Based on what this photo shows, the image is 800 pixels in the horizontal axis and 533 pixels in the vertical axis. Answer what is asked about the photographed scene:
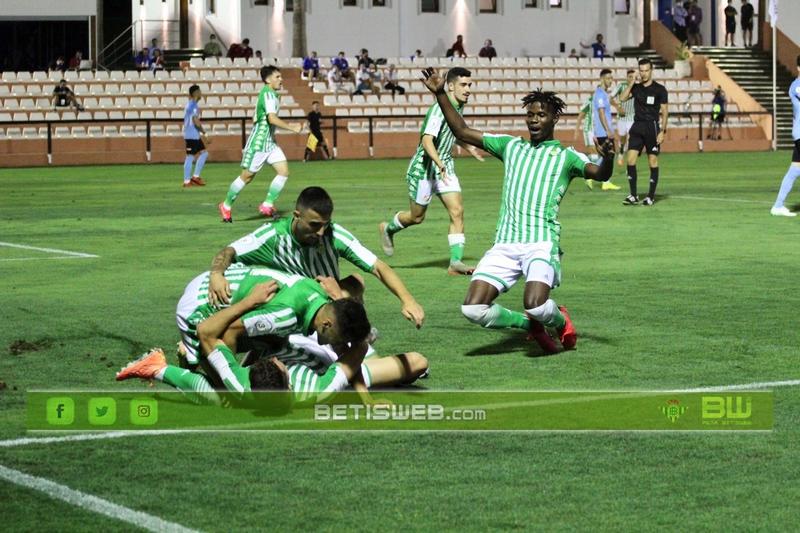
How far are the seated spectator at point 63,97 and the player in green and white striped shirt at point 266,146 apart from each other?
2573 cm

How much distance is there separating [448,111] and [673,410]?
340 cm

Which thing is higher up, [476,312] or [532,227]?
[532,227]

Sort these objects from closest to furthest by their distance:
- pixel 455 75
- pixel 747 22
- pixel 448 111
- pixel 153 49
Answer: pixel 448 111, pixel 455 75, pixel 153 49, pixel 747 22

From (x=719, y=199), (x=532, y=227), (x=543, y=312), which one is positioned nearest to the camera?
(x=543, y=312)

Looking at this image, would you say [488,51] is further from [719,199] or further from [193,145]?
[719,199]

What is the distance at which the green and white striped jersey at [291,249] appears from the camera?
852 centimetres

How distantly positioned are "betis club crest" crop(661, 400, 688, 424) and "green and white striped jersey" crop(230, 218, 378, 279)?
1.73 meters

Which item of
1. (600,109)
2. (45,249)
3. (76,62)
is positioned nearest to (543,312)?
(45,249)

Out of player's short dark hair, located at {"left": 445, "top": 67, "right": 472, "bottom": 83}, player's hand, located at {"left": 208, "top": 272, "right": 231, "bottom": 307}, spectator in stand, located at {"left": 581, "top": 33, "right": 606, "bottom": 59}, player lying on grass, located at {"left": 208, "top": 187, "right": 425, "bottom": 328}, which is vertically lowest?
player's hand, located at {"left": 208, "top": 272, "right": 231, "bottom": 307}

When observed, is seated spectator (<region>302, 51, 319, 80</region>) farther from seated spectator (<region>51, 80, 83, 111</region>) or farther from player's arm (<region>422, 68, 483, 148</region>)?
player's arm (<region>422, 68, 483, 148</region>)

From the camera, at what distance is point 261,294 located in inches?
311

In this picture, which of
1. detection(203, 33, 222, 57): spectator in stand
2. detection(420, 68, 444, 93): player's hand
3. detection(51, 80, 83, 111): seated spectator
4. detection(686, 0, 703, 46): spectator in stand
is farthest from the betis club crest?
detection(686, 0, 703, 46): spectator in stand

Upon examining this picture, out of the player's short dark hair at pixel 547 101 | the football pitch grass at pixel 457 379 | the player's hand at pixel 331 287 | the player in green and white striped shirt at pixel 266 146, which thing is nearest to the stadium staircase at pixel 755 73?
the player in green and white striped shirt at pixel 266 146

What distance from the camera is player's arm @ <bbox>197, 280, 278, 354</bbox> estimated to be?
7906 mm
